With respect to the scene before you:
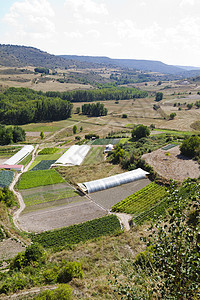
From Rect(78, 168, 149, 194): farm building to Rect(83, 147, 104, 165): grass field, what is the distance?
47.4 feet

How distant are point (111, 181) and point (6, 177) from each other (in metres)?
25.3

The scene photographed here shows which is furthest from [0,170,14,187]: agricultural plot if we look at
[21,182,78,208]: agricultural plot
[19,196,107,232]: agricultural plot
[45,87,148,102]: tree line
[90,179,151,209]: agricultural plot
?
[45,87,148,102]: tree line

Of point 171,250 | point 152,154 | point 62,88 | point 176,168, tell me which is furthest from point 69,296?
point 62,88

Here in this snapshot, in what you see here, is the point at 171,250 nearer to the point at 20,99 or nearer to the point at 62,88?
the point at 20,99

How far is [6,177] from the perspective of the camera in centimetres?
4988

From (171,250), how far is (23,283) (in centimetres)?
1678

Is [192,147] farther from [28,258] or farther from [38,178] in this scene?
[28,258]

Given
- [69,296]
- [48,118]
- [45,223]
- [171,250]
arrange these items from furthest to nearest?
1. [48,118]
2. [45,223]
3. [69,296]
4. [171,250]

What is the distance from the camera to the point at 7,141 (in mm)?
78438

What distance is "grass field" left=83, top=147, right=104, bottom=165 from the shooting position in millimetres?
61469

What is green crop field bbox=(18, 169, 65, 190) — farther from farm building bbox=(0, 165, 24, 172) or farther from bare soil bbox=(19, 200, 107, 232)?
bare soil bbox=(19, 200, 107, 232)

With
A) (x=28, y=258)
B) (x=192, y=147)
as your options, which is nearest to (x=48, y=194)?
(x=28, y=258)

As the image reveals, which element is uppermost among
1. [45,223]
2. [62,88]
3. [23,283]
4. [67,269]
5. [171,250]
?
[62,88]

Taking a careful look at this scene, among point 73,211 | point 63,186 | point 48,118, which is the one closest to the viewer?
point 73,211
